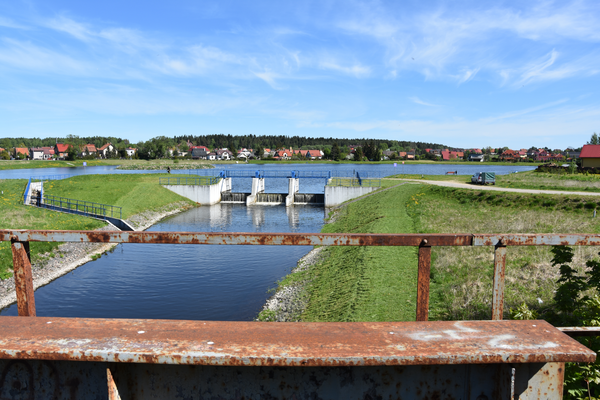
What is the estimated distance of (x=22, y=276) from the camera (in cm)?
364

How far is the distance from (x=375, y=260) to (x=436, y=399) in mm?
14029

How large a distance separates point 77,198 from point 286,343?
4688cm

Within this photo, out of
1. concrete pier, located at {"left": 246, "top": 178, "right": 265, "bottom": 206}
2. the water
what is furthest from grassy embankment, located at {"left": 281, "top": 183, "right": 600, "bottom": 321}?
concrete pier, located at {"left": 246, "top": 178, "right": 265, "bottom": 206}

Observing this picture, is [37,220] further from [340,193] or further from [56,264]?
[340,193]

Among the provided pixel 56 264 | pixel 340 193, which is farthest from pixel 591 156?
pixel 56 264

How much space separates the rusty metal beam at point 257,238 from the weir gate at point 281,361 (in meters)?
0.80

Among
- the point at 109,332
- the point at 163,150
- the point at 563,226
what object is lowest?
the point at 563,226

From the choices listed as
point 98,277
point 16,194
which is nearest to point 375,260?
point 98,277

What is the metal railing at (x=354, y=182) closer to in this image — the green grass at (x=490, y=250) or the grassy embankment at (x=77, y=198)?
the green grass at (x=490, y=250)

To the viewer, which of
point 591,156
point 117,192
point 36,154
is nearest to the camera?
point 117,192

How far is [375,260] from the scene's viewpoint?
1678 cm

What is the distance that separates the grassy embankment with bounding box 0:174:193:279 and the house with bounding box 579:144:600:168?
59.4 meters

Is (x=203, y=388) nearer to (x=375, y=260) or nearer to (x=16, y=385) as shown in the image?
(x=16, y=385)

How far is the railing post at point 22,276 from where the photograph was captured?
363cm
